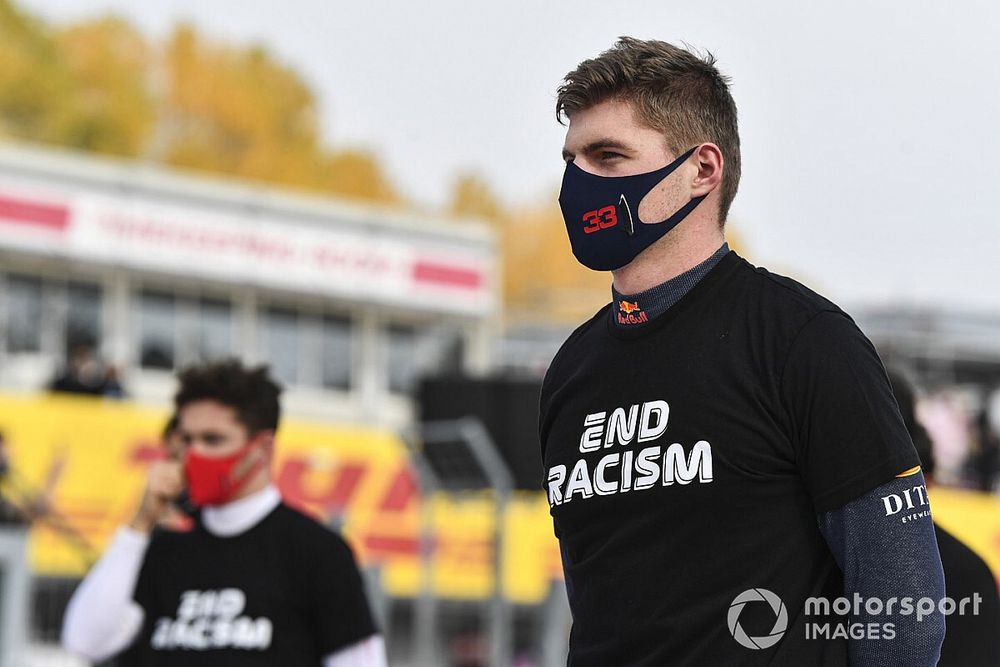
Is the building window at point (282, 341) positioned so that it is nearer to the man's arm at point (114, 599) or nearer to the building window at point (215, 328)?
the building window at point (215, 328)

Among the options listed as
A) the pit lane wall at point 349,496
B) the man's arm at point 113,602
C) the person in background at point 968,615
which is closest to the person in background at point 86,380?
the pit lane wall at point 349,496

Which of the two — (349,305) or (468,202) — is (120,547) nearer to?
(349,305)

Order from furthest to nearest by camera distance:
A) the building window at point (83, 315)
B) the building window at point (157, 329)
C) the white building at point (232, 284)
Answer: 1. the building window at point (157, 329)
2. the building window at point (83, 315)
3. the white building at point (232, 284)

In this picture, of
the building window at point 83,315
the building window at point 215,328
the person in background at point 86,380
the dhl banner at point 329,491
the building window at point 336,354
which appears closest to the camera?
the dhl banner at point 329,491

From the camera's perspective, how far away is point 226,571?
493 cm

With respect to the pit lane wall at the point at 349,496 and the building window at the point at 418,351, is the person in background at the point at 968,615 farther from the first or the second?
the building window at the point at 418,351

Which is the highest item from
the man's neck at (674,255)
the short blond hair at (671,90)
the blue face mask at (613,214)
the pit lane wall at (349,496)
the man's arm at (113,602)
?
the pit lane wall at (349,496)

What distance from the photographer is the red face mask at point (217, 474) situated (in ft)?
17.0

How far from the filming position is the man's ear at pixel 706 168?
2.69 m

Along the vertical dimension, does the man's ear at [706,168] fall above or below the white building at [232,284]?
below

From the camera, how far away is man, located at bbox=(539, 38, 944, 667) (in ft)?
8.06

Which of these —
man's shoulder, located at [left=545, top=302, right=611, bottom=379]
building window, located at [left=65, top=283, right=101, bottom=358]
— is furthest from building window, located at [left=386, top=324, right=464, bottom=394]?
man's shoulder, located at [left=545, top=302, right=611, bottom=379]

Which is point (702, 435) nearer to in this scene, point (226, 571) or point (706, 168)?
point (706, 168)

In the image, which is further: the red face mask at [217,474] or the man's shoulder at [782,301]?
the red face mask at [217,474]
